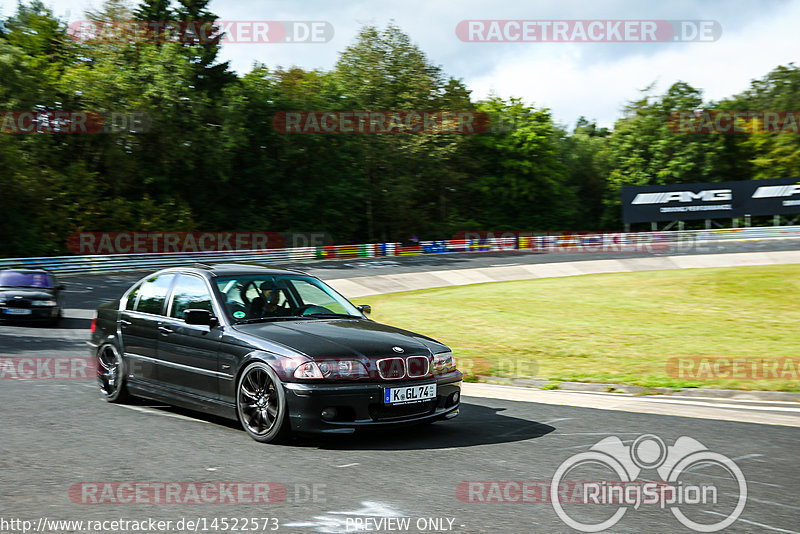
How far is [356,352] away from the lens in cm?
642

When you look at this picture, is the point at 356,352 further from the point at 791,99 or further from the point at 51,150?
the point at 791,99

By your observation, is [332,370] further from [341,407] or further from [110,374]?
[110,374]

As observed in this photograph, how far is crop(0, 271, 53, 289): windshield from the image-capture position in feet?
60.6

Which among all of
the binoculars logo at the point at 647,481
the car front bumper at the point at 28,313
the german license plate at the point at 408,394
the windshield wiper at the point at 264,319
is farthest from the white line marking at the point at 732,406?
the car front bumper at the point at 28,313

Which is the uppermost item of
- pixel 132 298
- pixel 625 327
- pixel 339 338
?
pixel 132 298

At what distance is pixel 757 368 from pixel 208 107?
1786 inches

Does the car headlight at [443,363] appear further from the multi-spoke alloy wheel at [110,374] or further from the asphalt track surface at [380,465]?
the multi-spoke alloy wheel at [110,374]

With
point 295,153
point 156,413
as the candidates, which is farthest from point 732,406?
point 295,153

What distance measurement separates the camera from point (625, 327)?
53.8ft

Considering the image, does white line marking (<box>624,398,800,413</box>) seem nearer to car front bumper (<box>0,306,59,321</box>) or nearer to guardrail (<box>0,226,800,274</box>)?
car front bumper (<box>0,306,59,321</box>)

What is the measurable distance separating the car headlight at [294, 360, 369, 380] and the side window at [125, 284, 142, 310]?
9.92 feet

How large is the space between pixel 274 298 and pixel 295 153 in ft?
163

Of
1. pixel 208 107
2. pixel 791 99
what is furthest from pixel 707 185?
pixel 208 107

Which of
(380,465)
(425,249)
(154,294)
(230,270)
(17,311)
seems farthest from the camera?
(425,249)
